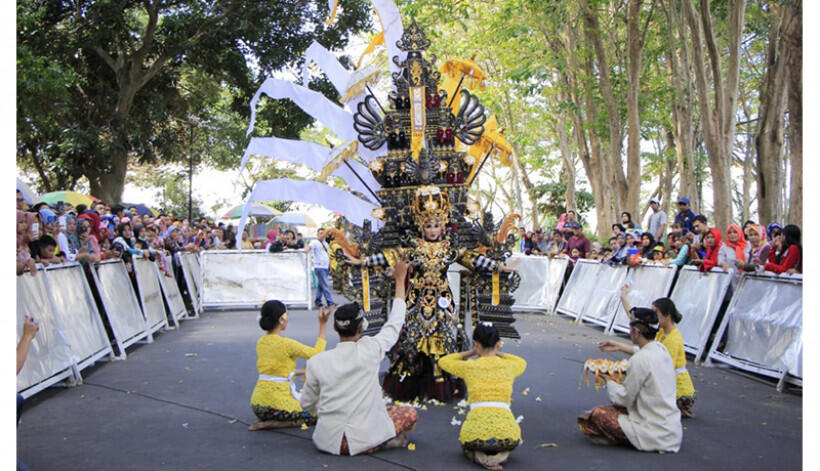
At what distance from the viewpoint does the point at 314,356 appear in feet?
16.3

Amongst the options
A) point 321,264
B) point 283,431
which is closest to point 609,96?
point 321,264

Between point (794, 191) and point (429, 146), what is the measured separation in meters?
7.83

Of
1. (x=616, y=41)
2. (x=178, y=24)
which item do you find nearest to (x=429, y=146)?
(x=616, y=41)

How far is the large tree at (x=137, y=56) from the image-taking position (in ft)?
59.5

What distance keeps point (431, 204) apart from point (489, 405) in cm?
214

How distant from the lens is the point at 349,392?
485 cm

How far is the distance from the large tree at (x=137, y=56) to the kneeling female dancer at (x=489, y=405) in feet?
50.0

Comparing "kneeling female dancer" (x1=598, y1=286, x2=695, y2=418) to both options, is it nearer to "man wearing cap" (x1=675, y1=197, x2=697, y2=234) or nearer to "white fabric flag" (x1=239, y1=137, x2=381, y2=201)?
"white fabric flag" (x1=239, y1=137, x2=381, y2=201)

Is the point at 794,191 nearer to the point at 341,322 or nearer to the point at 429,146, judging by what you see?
the point at 429,146

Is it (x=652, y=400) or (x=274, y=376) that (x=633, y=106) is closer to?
(x=652, y=400)

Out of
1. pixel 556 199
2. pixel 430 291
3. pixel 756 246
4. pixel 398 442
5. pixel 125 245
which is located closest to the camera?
pixel 398 442

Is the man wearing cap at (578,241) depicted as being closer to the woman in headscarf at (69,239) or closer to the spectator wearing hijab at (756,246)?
the spectator wearing hijab at (756,246)

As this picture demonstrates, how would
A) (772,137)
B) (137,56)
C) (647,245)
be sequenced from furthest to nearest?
(137,56) < (772,137) < (647,245)

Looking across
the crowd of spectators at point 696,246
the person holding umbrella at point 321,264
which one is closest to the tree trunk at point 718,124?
the crowd of spectators at point 696,246
